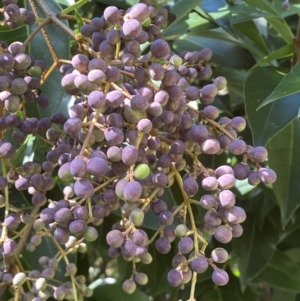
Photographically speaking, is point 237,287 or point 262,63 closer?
point 262,63

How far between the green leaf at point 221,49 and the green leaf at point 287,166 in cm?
19

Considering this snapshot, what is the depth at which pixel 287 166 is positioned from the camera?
830 millimetres

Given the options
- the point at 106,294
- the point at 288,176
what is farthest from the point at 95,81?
the point at 106,294

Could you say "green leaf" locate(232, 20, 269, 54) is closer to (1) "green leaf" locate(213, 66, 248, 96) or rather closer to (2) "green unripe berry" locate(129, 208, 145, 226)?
(1) "green leaf" locate(213, 66, 248, 96)

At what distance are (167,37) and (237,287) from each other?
0.53 m

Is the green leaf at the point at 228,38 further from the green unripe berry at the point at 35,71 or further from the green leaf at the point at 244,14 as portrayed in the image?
the green unripe berry at the point at 35,71

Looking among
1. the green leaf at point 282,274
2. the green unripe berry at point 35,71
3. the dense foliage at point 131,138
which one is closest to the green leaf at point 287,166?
the dense foliage at point 131,138

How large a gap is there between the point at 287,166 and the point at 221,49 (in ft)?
0.97

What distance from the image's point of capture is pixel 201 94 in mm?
554

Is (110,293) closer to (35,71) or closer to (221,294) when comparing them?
(221,294)

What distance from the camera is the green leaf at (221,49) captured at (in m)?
0.96

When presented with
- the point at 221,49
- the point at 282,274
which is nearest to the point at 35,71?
the point at 221,49

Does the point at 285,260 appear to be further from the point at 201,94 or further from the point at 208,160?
the point at 201,94

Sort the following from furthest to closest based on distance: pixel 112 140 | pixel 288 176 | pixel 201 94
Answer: pixel 288 176 → pixel 201 94 → pixel 112 140
